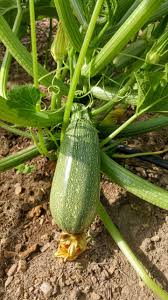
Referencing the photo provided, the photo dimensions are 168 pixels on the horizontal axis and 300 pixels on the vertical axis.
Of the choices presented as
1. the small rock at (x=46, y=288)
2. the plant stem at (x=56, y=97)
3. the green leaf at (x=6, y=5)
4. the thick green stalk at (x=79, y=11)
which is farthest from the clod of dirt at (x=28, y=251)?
the green leaf at (x=6, y=5)

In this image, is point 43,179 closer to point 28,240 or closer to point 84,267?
point 28,240

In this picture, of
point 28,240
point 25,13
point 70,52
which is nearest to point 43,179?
point 28,240

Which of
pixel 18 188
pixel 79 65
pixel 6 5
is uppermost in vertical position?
pixel 6 5

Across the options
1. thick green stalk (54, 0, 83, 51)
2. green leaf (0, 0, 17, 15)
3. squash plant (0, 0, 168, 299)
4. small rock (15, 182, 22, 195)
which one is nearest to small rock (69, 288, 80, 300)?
squash plant (0, 0, 168, 299)

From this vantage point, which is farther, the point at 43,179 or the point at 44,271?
the point at 43,179

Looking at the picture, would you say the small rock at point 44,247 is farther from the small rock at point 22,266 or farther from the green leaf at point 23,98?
the green leaf at point 23,98

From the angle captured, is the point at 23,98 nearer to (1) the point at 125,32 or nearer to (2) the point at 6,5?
(1) the point at 125,32

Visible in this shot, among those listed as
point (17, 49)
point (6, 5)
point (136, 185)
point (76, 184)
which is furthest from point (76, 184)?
point (6, 5)
